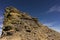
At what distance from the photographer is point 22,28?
4997 cm

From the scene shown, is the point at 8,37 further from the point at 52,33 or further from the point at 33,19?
the point at 52,33

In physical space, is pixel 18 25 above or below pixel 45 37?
above

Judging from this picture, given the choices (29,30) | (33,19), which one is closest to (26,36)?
(29,30)

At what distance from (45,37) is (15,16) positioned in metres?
11.2

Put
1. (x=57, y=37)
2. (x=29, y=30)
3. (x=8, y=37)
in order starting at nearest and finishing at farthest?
(x=8, y=37) → (x=29, y=30) → (x=57, y=37)

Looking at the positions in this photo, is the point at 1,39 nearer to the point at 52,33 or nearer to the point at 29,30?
the point at 29,30

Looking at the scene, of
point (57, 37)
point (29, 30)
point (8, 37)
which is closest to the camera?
point (8, 37)

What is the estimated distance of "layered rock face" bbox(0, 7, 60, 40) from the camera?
4794 centimetres

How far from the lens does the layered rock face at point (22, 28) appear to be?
47938 mm

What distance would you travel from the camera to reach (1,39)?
4788cm

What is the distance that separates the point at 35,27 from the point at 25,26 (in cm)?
420

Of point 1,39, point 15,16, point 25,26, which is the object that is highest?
point 15,16

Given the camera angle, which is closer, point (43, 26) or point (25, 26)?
point (25, 26)

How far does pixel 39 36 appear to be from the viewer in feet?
167
